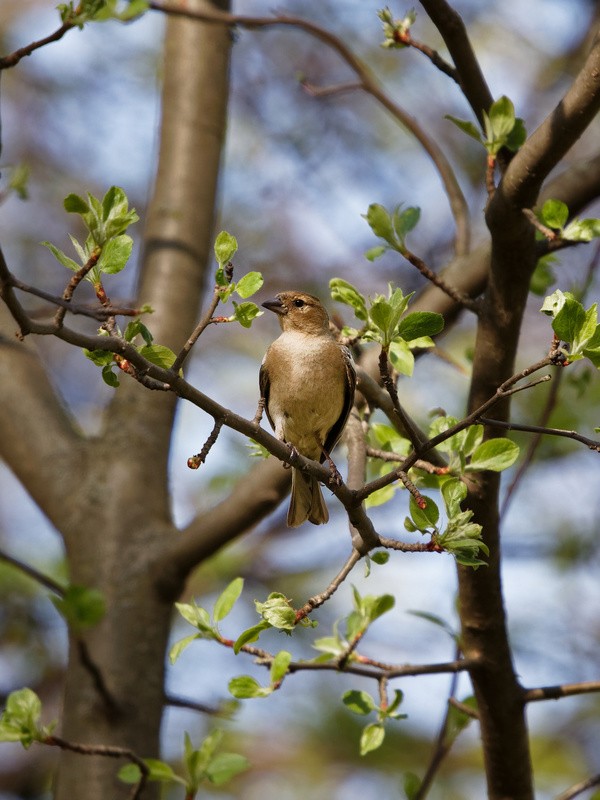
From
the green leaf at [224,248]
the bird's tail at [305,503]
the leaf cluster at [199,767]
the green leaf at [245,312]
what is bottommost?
the leaf cluster at [199,767]

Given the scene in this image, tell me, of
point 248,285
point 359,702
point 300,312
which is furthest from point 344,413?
point 248,285

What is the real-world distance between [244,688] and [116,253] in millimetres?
1148

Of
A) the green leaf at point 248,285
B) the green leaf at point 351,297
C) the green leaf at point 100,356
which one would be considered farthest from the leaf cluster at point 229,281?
the green leaf at point 351,297

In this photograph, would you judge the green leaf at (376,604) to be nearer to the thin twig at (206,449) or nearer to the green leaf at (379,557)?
the green leaf at (379,557)

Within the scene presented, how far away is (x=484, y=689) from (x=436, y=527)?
30.1 inches

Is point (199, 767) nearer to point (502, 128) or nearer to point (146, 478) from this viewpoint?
point (146, 478)

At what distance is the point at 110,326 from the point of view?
202 centimetres

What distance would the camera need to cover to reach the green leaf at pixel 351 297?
258 centimetres

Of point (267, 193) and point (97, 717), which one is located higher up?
point (267, 193)

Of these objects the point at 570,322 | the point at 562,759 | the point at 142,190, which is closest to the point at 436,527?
the point at 570,322

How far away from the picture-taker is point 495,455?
244 cm

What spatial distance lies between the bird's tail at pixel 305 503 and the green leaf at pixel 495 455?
131 cm

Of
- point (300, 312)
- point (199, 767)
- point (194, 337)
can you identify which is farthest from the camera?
point (300, 312)

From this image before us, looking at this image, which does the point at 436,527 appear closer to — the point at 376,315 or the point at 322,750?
the point at 376,315
